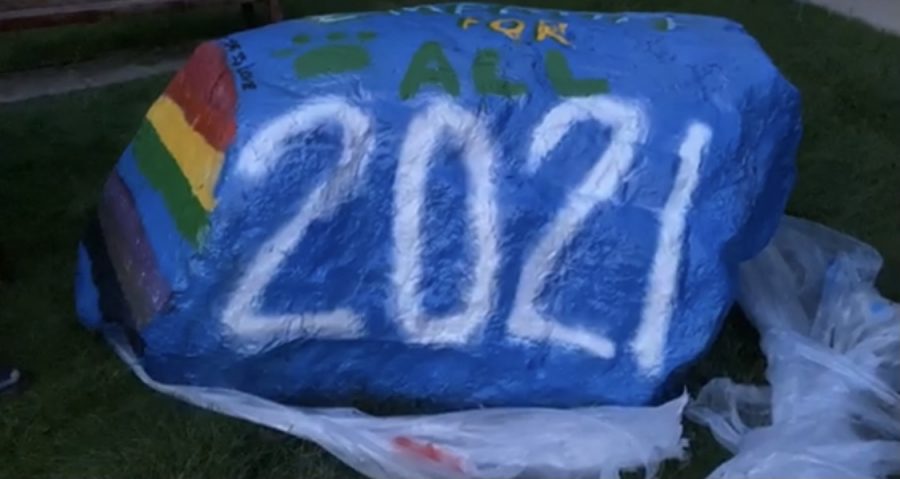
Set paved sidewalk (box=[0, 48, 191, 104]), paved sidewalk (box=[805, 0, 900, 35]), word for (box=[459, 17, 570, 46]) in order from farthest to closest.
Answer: paved sidewalk (box=[805, 0, 900, 35]) < paved sidewalk (box=[0, 48, 191, 104]) < word for (box=[459, 17, 570, 46])

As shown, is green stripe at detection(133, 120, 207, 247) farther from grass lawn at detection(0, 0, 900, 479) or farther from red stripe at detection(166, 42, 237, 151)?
grass lawn at detection(0, 0, 900, 479)

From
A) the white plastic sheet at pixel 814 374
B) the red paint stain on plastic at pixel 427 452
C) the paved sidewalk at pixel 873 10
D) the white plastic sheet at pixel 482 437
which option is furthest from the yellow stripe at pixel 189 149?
the paved sidewalk at pixel 873 10

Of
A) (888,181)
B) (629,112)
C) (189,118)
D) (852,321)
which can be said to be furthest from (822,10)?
(189,118)

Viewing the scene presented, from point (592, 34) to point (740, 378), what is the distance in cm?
79

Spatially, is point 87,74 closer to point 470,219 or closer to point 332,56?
point 332,56

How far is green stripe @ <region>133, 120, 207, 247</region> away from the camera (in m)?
2.14

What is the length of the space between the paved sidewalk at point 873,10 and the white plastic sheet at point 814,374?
2.26m

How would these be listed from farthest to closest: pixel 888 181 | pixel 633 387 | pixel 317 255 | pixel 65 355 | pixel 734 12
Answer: pixel 734 12 → pixel 888 181 → pixel 65 355 → pixel 633 387 → pixel 317 255

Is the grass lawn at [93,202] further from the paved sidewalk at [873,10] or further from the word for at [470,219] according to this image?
the word for at [470,219]

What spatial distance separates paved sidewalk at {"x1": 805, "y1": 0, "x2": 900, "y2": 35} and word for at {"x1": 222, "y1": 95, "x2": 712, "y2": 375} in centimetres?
293

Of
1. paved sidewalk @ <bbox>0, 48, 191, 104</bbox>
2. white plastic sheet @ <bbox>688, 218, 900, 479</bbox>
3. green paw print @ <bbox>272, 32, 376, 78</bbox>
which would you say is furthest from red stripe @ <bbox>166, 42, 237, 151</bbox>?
paved sidewalk @ <bbox>0, 48, 191, 104</bbox>

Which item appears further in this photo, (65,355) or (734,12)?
(734,12)

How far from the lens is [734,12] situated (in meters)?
4.88

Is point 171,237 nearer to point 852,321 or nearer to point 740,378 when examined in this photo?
point 740,378
